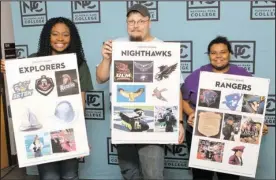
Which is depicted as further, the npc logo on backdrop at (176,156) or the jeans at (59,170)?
the npc logo on backdrop at (176,156)

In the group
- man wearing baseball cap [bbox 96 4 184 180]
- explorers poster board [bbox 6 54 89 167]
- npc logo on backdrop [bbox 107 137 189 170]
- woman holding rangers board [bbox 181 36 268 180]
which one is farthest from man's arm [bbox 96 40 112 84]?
npc logo on backdrop [bbox 107 137 189 170]

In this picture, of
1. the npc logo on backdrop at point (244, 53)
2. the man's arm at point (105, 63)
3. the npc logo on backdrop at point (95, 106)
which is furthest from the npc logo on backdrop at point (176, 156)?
the man's arm at point (105, 63)

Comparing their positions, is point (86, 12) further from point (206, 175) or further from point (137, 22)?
point (206, 175)

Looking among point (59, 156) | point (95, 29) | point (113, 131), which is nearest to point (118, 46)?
point (113, 131)

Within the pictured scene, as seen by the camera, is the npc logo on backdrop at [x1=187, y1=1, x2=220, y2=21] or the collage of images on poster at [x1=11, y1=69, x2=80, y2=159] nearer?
the collage of images on poster at [x1=11, y1=69, x2=80, y2=159]

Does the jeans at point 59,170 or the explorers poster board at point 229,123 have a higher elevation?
A: the explorers poster board at point 229,123

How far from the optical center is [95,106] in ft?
7.29

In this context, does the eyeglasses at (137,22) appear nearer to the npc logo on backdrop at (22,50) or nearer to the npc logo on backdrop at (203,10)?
the npc logo on backdrop at (203,10)

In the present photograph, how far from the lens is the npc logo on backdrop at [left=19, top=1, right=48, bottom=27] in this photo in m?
2.17

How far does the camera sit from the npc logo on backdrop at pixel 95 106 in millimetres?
2205

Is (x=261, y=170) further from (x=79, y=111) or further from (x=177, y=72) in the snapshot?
(x=79, y=111)

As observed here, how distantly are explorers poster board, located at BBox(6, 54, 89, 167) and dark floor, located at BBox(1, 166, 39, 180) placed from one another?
1.05m

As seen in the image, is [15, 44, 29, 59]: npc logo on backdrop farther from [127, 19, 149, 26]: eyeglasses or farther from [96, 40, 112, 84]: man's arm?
[127, 19, 149, 26]: eyeglasses

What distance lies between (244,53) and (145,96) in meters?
0.91
